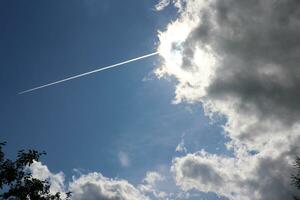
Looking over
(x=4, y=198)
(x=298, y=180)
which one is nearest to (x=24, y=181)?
(x=4, y=198)

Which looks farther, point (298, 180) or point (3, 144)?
point (298, 180)

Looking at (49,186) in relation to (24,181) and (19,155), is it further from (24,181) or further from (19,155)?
(19,155)

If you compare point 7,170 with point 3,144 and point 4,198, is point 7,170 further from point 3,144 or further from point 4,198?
point 4,198

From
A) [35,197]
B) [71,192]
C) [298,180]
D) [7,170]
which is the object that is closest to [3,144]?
[7,170]

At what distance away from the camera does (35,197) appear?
2234 cm

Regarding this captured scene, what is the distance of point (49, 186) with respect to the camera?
23.1m

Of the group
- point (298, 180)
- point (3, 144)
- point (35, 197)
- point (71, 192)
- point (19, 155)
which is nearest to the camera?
point (3, 144)

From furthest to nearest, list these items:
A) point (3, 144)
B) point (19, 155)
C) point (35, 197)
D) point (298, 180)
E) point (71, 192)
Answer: point (298, 180) < point (71, 192) < point (35, 197) < point (19, 155) < point (3, 144)

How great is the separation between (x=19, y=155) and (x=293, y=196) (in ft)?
107

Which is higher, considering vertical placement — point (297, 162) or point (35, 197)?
point (297, 162)

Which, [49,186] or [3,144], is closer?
[3,144]

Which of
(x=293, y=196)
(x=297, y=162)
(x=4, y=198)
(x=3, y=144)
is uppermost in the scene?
(x=297, y=162)

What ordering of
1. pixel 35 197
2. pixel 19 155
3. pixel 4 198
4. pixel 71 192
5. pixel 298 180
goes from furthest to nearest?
pixel 298 180 → pixel 71 192 → pixel 35 197 → pixel 4 198 → pixel 19 155

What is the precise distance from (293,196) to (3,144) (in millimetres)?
34060
